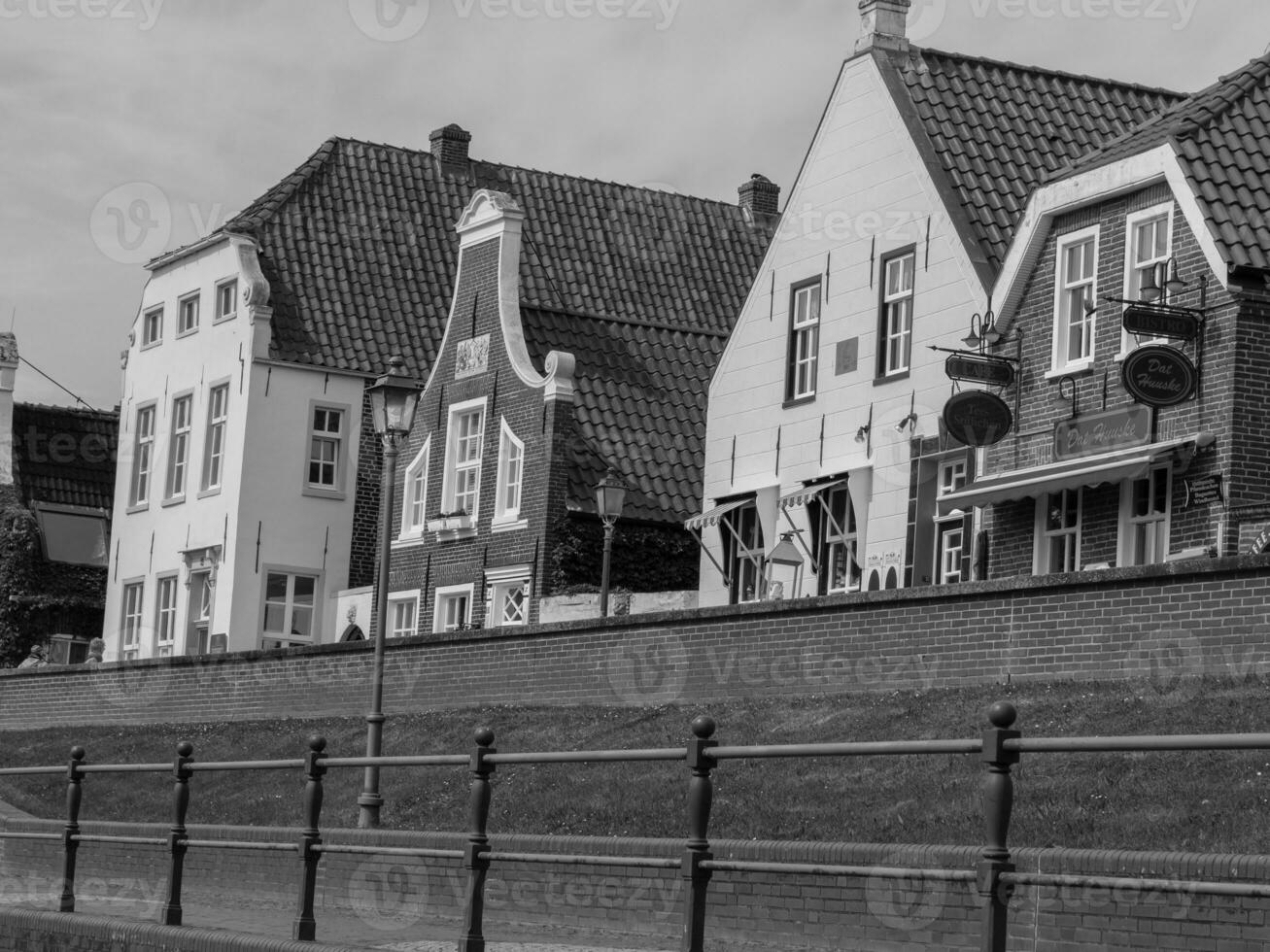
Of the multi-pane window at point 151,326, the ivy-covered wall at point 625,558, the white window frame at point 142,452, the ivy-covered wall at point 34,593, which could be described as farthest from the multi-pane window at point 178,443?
the ivy-covered wall at point 625,558

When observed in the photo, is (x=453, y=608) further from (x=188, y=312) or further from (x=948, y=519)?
(x=948, y=519)

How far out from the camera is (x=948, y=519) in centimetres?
2766

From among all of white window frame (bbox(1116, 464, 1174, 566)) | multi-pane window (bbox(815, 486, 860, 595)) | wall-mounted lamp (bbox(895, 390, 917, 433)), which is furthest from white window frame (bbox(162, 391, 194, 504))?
white window frame (bbox(1116, 464, 1174, 566))

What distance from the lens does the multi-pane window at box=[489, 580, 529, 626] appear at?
112 feet

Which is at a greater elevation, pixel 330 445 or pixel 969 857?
pixel 330 445

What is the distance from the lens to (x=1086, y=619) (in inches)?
739

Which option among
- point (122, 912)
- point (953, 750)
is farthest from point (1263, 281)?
point (953, 750)

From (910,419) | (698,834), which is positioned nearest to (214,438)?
(910,419)

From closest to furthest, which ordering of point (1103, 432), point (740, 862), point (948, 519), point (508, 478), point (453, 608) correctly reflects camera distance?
point (740, 862)
point (1103, 432)
point (948, 519)
point (508, 478)
point (453, 608)

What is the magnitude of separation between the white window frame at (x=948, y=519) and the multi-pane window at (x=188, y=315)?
1947cm

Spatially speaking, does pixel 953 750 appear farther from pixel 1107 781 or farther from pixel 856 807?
pixel 856 807

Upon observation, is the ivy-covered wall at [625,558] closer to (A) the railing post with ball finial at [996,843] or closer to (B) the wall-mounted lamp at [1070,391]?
(B) the wall-mounted lamp at [1070,391]

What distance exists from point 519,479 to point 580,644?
33.7 feet

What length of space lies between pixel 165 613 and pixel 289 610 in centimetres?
393
